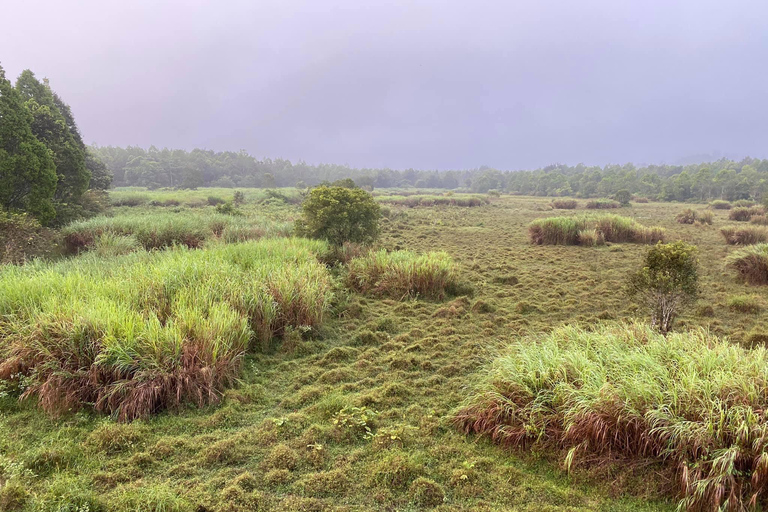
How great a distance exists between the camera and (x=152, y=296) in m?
6.32

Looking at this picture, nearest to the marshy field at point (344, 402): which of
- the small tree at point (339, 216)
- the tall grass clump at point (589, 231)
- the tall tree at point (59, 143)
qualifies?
the small tree at point (339, 216)

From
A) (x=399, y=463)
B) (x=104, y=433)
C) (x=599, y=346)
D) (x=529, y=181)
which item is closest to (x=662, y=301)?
(x=599, y=346)

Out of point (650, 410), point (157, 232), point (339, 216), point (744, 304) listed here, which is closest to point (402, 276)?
point (339, 216)

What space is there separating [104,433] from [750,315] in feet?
36.4

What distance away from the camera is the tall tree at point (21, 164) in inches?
520

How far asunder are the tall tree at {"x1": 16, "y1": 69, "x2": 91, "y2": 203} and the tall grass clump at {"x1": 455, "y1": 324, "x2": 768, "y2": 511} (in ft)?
68.4

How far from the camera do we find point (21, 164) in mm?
13375

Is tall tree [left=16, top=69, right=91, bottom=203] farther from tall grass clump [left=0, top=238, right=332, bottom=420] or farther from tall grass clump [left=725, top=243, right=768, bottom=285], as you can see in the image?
tall grass clump [left=725, top=243, right=768, bottom=285]

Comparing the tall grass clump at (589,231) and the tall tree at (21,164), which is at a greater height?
the tall tree at (21,164)

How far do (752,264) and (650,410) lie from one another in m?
10.1

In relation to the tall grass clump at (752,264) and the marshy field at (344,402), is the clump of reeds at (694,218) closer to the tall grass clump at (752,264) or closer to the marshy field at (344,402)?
the tall grass clump at (752,264)

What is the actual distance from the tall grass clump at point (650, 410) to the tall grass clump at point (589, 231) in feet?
41.7

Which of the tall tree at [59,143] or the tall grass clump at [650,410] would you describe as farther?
the tall tree at [59,143]

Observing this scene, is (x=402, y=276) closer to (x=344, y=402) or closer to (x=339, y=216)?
(x=339, y=216)
